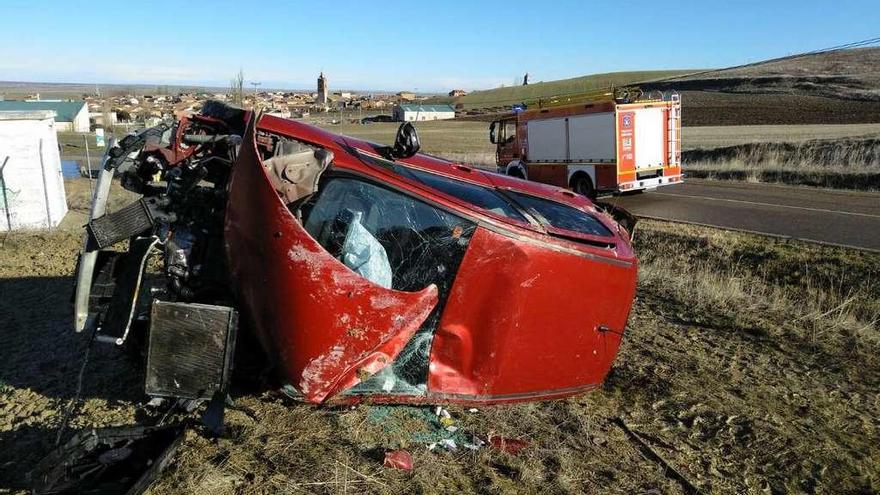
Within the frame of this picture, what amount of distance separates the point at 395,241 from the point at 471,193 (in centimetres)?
57

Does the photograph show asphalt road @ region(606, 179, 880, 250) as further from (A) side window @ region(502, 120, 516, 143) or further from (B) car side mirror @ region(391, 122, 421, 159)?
(B) car side mirror @ region(391, 122, 421, 159)

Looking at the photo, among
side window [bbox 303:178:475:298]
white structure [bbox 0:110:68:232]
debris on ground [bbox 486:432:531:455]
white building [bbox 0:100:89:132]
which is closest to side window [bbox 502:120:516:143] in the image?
white structure [bbox 0:110:68:232]

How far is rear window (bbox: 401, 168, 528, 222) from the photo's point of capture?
11.6 feet

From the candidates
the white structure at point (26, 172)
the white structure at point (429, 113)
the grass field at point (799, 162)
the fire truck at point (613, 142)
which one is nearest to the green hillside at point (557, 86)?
the white structure at point (429, 113)

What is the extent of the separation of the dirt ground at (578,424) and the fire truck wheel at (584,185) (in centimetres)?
1174

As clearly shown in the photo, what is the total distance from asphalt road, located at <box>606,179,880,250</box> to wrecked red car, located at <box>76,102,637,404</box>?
854 cm

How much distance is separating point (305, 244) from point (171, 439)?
4.10 ft

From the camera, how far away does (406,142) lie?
12.0ft

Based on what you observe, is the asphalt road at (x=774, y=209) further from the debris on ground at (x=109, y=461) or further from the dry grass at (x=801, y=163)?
the debris on ground at (x=109, y=461)

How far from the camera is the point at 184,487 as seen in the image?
284 cm

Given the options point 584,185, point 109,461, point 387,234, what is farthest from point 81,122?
point 387,234

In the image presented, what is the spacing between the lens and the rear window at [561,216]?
12.2 feet

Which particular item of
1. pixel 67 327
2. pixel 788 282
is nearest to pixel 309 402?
pixel 67 327

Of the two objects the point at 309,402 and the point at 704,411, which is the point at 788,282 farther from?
the point at 309,402
